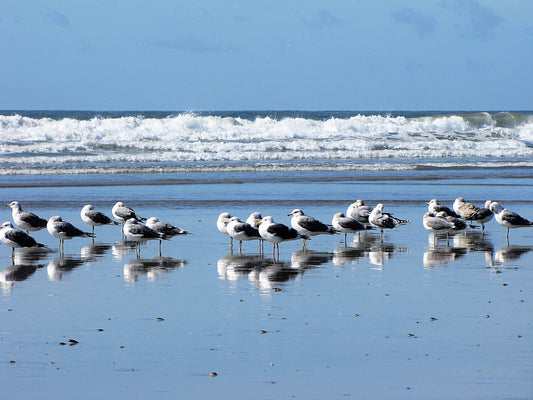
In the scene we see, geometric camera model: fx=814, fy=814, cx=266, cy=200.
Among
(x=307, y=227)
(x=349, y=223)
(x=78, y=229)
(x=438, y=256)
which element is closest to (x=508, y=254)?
(x=438, y=256)

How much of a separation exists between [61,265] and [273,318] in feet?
15.6

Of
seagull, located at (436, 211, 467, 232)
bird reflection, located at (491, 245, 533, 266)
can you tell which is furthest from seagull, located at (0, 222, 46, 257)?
seagull, located at (436, 211, 467, 232)

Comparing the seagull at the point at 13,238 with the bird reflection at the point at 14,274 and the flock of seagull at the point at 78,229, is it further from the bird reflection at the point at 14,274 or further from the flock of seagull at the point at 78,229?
the bird reflection at the point at 14,274

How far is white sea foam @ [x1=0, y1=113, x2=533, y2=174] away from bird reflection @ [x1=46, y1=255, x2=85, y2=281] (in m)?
18.1

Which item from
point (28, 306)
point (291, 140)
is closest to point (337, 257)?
point (28, 306)

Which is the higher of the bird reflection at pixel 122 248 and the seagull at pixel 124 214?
the seagull at pixel 124 214

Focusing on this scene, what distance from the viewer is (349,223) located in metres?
14.7

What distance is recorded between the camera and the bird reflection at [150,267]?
11.1 meters

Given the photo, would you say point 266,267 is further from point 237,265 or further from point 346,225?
point 346,225

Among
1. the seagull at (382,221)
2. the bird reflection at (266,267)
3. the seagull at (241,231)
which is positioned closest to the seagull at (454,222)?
the seagull at (382,221)

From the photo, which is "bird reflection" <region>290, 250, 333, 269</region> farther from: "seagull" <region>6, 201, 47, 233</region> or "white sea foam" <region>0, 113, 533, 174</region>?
"white sea foam" <region>0, 113, 533, 174</region>

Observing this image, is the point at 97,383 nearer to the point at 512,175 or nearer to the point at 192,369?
the point at 192,369

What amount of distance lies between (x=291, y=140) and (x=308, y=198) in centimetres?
2536

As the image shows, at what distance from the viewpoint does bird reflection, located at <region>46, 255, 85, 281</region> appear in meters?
11.2
